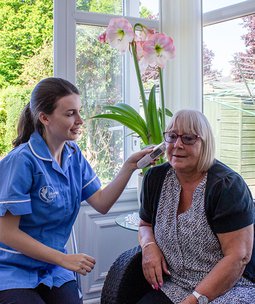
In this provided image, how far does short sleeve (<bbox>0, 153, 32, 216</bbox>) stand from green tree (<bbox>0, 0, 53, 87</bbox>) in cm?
122

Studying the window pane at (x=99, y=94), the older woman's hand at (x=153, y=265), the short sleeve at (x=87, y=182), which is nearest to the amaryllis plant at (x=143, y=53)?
the window pane at (x=99, y=94)

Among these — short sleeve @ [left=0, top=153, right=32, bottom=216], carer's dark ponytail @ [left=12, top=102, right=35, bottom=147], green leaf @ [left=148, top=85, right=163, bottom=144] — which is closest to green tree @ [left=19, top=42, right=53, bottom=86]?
green leaf @ [left=148, top=85, right=163, bottom=144]

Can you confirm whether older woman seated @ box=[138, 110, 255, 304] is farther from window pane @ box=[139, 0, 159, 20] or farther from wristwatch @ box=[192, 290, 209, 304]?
window pane @ box=[139, 0, 159, 20]

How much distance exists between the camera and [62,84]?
5.22 ft

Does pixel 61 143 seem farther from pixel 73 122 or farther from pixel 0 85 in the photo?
pixel 0 85

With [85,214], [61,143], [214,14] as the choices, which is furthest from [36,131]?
[214,14]

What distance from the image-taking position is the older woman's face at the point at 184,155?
59.5 inches

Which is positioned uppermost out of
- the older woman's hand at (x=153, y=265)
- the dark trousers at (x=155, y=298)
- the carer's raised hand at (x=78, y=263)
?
the carer's raised hand at (x=78, y=263)

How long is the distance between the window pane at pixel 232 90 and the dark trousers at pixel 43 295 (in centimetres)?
130

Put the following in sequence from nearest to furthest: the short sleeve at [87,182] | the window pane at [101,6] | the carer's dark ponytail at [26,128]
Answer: the carer's dark ponytail at [26,128]
the short sleeve at [87,182]
the window pane at [101,6]

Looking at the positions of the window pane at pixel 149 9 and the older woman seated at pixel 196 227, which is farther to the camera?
the window pane at pixel 149 9

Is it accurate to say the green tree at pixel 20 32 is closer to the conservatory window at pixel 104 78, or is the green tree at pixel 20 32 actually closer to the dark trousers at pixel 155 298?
the conservatory window at pixel 104 78

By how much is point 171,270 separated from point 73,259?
1.33ft

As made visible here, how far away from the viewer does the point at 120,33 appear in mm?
1974
